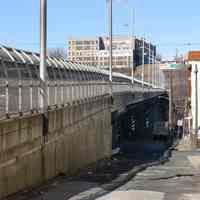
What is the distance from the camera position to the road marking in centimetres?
1595

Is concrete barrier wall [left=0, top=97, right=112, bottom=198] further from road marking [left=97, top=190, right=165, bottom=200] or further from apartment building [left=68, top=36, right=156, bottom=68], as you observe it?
apartment building [left=68, top=36, right=156, bottom=68]

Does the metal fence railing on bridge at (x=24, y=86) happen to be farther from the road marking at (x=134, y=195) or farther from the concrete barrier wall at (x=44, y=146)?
the road marking at (x=134, y=195)

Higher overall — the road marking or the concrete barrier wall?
the concrete barrier wall

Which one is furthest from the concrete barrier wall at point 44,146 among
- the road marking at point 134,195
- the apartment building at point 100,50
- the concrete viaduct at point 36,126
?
the apartment building at point 100,50

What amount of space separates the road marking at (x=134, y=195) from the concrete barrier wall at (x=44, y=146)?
251 centimetres

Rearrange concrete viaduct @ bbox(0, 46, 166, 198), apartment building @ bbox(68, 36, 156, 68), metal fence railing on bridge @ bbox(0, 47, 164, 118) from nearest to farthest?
concrete viaduct @ bbox(0, 46, 166, 198)
metal fence railing on bridge @ bbox(0, 47, 164, 118)
apartment building @ bbox(68, 36, 156, 68)

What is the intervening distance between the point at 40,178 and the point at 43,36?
4690 millimetres

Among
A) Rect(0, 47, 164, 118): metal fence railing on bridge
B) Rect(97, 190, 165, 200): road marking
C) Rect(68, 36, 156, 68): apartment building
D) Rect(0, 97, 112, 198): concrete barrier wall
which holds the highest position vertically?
Rect(68, 36, 156, 68): apartment building

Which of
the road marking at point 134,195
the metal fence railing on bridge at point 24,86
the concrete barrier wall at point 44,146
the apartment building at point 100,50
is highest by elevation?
the apartment building at point 100,50

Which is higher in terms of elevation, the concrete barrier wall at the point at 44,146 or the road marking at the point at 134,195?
the concrete barrier wall at the point at 44,146

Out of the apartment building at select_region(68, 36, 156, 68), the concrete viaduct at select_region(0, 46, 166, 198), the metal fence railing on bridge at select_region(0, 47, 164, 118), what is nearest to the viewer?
the concrete viaduct at select_region(0, 46, 166, 198)

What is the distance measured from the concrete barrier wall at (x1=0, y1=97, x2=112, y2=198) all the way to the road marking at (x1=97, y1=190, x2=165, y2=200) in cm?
251

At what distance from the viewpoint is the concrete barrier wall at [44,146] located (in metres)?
16.0

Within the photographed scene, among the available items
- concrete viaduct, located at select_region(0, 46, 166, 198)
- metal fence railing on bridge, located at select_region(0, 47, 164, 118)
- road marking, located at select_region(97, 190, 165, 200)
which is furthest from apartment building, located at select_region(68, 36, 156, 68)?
road marking, located at select_region(97, 190, 165, 200)
